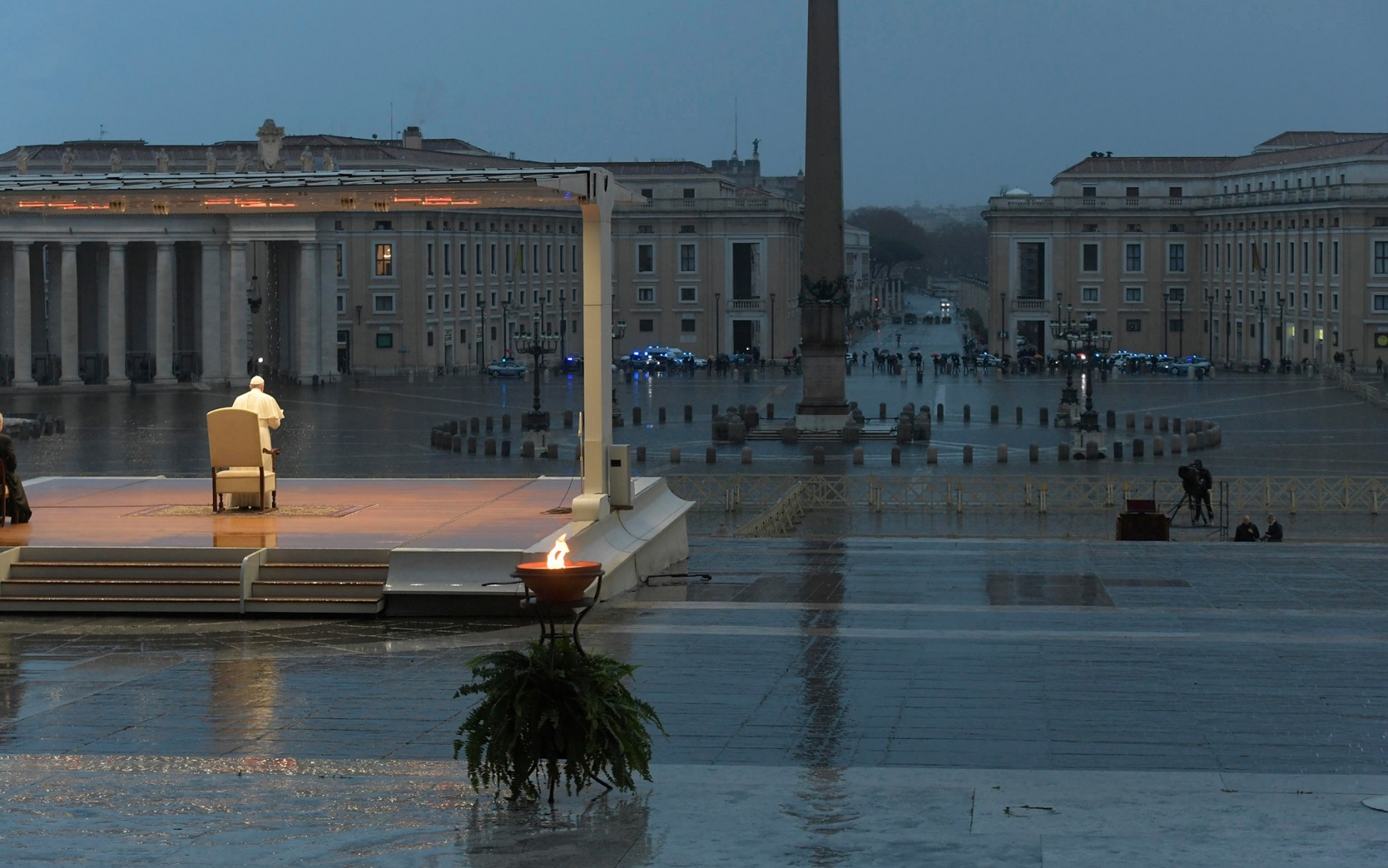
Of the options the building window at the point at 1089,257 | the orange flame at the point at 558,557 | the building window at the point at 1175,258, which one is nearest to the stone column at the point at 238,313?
the building window at the point at 1089,257

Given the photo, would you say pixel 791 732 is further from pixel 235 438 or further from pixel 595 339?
pixel 235 438

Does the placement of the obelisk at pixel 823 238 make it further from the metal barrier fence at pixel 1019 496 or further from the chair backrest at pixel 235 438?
the chair backrest at pixel 235 438

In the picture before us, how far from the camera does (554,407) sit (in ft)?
188

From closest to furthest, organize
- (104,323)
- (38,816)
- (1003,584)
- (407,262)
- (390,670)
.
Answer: (38,816)
(390,670)
(1003,584)
(104,323)
(407,262)

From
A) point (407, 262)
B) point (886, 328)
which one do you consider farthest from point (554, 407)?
point (886, 328)

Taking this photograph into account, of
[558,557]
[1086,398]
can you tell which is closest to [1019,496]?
[1086,398]

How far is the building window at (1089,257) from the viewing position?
99438mm

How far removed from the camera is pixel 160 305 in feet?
225

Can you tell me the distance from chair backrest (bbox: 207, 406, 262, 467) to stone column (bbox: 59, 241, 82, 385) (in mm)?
51522

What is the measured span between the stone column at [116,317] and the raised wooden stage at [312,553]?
51042 millimetres

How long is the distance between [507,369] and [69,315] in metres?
19.2

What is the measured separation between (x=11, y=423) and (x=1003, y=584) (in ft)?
117

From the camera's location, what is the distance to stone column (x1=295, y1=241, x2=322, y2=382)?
7188 centimetres

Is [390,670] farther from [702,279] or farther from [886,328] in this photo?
[886,328]
